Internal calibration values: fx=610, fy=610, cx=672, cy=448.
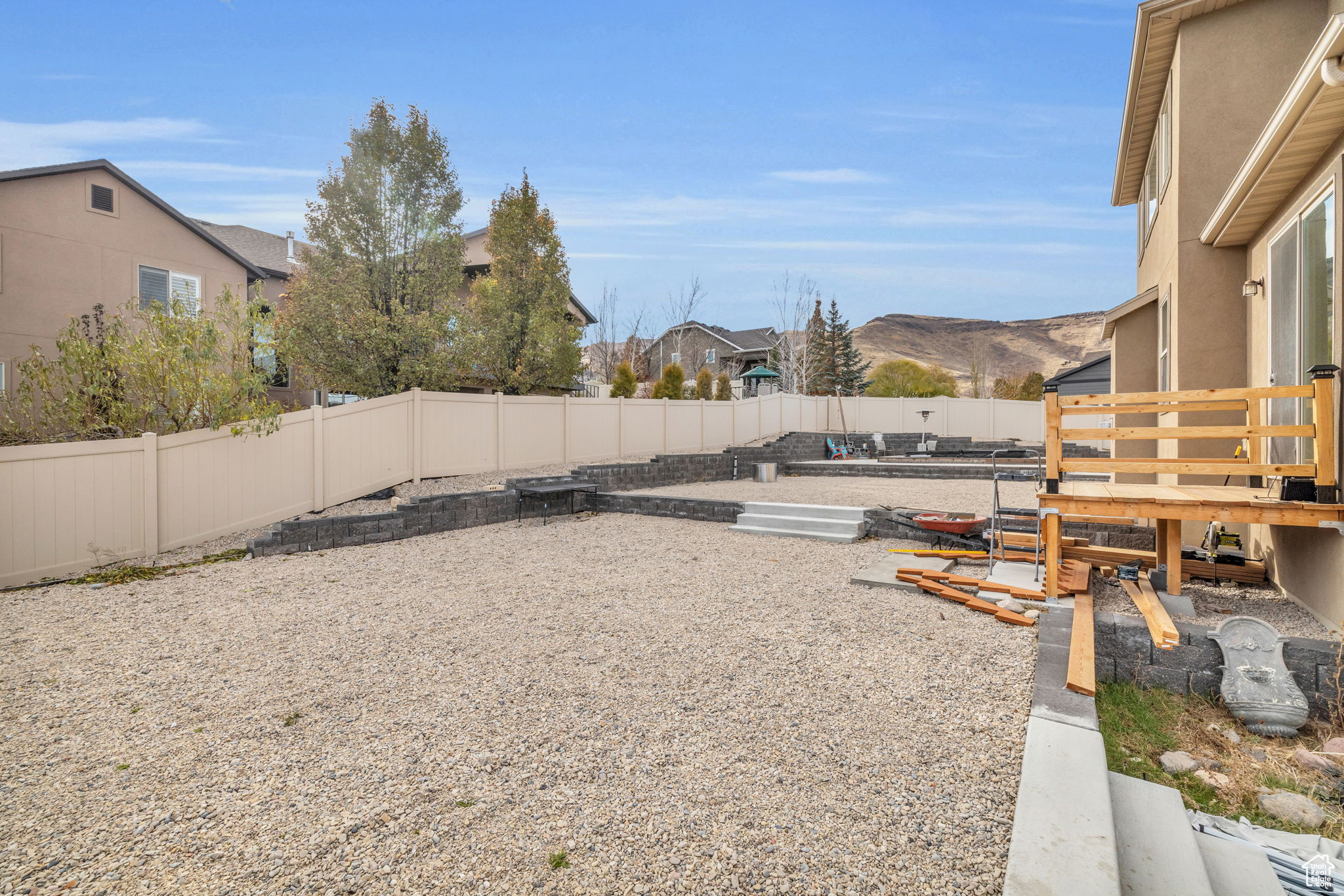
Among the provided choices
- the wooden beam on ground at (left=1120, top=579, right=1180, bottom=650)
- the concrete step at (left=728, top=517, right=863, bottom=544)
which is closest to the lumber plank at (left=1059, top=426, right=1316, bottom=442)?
the wooden beam on ground at (left=1120, top=579, right=1180, bottom=650)

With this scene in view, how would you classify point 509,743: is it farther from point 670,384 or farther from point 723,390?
point 723,390

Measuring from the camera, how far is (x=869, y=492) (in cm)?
1117

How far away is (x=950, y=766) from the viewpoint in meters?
2.49

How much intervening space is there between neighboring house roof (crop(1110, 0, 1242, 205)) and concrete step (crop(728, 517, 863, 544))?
6.34 meters

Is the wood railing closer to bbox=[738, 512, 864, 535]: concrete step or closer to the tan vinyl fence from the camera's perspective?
bbox=[738, 512, 864, 535]: concrete step

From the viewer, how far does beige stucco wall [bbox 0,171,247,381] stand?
11086 millimetres

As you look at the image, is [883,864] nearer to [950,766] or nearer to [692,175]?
[950,766]

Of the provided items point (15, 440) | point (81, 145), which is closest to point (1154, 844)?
point (15, 440)

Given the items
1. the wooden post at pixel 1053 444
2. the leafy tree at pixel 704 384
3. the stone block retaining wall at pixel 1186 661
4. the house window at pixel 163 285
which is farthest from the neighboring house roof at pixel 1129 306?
the house window at pixel 163 285

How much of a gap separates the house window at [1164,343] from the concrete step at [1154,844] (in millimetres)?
5599

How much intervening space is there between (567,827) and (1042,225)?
58.7m

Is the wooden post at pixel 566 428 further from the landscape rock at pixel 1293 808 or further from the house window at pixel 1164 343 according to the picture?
the landscape rock at pixel 1293 808

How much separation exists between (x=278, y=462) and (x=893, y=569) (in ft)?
24.5

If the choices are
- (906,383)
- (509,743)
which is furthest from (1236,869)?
(906,383)
